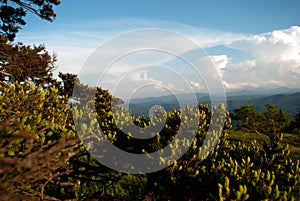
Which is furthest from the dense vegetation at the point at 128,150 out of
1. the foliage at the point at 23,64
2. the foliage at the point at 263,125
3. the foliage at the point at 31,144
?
the foliage at the point at 23,64

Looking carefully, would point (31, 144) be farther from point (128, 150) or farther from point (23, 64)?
point (23, 64)

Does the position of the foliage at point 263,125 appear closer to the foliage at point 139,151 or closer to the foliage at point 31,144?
the foliage at point 139,151

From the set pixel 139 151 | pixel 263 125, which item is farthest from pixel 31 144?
pixel 263 125

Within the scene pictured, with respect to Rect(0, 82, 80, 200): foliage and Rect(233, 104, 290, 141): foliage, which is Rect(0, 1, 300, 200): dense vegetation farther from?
Rect(233, 104, 290, 141): foliage

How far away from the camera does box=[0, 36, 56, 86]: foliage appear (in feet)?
72.9

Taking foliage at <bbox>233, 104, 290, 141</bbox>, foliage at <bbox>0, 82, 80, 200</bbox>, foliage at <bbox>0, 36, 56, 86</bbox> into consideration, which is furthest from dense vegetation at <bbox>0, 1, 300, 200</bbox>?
foliage at <bbox>0, 36, 56, 86</bbox>

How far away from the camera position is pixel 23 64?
2492cm

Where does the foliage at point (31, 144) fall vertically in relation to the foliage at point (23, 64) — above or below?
below

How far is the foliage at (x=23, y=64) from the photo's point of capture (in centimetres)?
2222

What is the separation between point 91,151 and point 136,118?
1981 millimetres

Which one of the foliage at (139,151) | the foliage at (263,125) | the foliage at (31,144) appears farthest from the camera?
the foliage at (263,125)

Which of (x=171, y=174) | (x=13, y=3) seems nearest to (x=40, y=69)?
(x=13, y=3)

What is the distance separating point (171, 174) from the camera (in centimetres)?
651

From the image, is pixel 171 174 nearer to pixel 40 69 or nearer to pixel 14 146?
pixel 14 146
